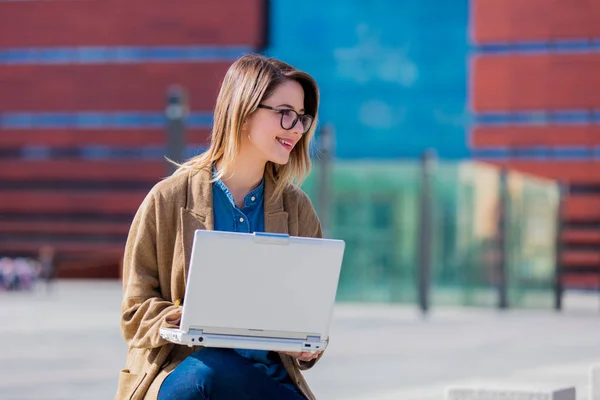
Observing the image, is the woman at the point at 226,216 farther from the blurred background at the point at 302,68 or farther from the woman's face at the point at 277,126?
the blurred background at the point at 302,68

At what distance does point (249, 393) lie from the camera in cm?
321

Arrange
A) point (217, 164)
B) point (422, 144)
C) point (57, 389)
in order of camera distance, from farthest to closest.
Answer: point (422, 144) < point (57, 389) < point (217, 164)

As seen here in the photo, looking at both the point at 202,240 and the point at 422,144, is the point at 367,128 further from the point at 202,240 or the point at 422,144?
the point at 202,240

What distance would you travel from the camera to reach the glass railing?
25.0 metres

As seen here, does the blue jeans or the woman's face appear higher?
the woman's face

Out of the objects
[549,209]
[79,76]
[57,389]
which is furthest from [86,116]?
[57,389]

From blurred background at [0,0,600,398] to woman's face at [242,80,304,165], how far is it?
40088 millimetres

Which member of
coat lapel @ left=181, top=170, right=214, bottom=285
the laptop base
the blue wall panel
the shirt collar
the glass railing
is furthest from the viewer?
the blue wall panel

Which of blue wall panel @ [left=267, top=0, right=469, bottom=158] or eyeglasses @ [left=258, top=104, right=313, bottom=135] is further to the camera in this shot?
blue wall panel @ [left=267, top=0, right=469, bottom=158]

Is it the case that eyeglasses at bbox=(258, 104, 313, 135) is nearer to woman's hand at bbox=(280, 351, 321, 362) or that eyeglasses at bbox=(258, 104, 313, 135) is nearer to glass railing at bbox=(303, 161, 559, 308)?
woman's hand at bbox=(280, 351, 321, 362)

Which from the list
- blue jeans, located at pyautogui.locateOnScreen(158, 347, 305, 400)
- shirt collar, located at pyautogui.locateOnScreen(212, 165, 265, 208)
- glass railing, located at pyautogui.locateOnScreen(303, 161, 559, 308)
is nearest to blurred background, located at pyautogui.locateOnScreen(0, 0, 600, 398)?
glass railing, located at pyautogui.locateOnScreen(303, 161, 559, 308)

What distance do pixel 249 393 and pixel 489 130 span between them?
48.2 metres

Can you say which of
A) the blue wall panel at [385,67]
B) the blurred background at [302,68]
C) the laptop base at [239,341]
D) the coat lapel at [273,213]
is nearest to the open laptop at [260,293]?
the laptop base at [239,341]

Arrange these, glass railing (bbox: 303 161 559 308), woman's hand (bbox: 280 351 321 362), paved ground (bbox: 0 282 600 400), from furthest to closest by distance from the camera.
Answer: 1. glass railing (bbox: 303 161 559 308)
2. paved ground (bbox: 0 282 600 400)
3. woman's hand (bbox: 280 351 321 362)
